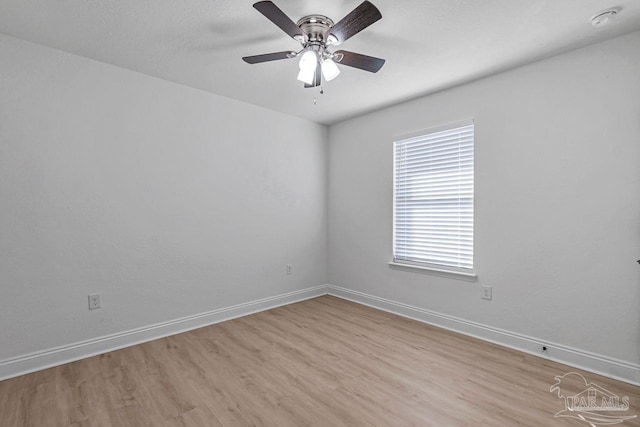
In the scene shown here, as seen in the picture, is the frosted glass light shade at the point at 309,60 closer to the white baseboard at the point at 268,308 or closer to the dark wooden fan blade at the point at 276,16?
the dark wooden fan blade at the point at 276,16

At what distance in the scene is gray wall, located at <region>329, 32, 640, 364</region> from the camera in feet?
7.20

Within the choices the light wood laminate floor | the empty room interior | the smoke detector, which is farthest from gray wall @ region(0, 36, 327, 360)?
the smoke detector

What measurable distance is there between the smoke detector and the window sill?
2.12 m

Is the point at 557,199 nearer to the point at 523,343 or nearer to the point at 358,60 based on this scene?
the point at 523,343

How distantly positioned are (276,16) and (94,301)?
2.69 m

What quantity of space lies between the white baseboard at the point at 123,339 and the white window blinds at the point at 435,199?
1.83 meters

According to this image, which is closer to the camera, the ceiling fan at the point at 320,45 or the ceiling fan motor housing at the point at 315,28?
the ceiling fan at the point at 320,45

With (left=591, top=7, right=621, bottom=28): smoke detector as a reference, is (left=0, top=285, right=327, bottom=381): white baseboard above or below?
below

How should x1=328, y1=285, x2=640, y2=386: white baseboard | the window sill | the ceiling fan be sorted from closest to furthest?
the ceiling fan < x1=328, y1=285, x2=640, y2=386: white baseboard < the window sill

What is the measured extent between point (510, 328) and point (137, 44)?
395cm

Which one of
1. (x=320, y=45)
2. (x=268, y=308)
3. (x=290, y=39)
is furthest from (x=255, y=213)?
(x=320, y=45)

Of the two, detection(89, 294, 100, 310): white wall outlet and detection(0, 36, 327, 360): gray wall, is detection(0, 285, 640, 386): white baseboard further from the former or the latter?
detection(89, 294, 100, 310): white wall outlet

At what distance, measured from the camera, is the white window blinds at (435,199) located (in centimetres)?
304

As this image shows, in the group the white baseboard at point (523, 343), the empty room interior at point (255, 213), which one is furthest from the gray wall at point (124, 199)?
the white baseboard at point (523, 343)
